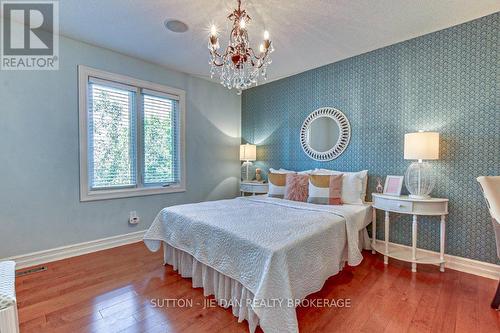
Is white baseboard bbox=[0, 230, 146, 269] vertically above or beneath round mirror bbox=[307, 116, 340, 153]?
beneath

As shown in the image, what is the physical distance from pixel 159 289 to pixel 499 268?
321 centimetres

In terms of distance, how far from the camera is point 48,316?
5.62ft

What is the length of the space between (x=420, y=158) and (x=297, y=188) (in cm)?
137

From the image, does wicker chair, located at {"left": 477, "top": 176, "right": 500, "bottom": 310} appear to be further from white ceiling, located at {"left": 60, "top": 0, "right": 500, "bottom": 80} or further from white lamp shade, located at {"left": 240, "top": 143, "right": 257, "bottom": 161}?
white lamp shade, located at {"left": 240, "top": 143, "right": 257, "bottom": 161}

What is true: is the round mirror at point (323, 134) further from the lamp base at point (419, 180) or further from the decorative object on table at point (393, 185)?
the lamp base at point (419, 180)

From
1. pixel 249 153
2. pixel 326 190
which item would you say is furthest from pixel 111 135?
pixel 326 190

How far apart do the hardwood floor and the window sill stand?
0.77 meters

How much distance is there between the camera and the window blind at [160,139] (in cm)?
347

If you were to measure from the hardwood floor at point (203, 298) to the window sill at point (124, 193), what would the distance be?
77 centimetres

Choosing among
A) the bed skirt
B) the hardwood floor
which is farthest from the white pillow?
the bed skirt

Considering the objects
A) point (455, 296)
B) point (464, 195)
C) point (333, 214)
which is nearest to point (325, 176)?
point (333, 214)

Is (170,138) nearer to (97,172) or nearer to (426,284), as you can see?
(97,172)

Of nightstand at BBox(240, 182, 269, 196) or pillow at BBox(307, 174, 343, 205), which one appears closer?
pillow at BBox(307, 174, 343, 205)

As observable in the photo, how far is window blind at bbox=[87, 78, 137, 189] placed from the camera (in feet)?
9.74
